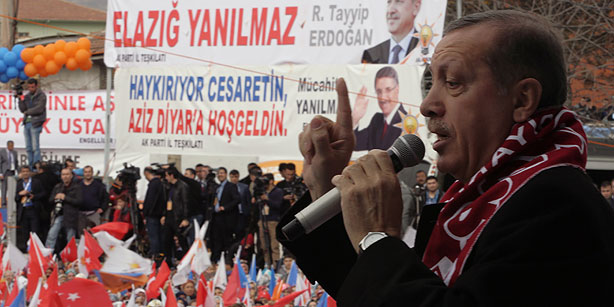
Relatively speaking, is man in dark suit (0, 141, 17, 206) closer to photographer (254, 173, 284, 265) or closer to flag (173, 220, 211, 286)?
photographer (254, 173, 284, 265)

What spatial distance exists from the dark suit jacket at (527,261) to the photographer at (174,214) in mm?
11581

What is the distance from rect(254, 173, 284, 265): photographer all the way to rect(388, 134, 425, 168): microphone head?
32.8 feet

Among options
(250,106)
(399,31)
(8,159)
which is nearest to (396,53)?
(399,31)

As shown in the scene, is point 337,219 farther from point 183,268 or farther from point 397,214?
point 183,268

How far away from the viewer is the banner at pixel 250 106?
11766 mm

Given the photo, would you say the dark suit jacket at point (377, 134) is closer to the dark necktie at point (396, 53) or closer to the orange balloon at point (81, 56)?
the dark necktie at point (396, 53)

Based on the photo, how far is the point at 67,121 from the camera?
1981cm

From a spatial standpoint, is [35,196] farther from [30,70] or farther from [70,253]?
[70,253]

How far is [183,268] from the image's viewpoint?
31.9ft

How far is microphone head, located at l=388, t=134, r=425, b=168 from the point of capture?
1979 millimetres

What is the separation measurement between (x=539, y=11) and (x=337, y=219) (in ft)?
39.6

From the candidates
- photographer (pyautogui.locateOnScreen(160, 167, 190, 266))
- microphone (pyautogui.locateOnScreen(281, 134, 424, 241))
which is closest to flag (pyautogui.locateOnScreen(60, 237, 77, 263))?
photographer (pyautogui.locateOnScreen(160, 167, 190, 266))

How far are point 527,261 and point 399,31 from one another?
10.3m

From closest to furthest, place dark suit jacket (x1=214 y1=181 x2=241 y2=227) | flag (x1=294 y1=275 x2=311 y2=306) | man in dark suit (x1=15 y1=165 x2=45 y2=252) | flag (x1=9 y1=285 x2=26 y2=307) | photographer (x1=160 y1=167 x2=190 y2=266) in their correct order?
flag (x1=9 y1=285 x2=26 y2=307) → flag (x1=294 y1=275 x2=311 y2=306) → dark suit jacket (x1=214 y1=181 x2=241 y2=227) → photographer (x1=160 y1=167 x2=190 y2=266) → man in dark suit (x1=15 y1=165 x2=45 y2=252)
